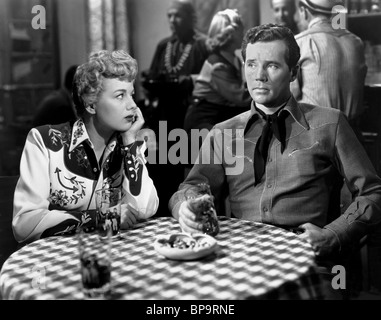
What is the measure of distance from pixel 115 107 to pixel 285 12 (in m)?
1.22

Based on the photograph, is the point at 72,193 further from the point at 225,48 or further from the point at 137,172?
the point at 225,48

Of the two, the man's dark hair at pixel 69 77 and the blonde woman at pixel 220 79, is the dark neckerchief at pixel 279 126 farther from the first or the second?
the man's dark hair at pixel 69 77

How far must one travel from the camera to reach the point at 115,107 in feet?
6.98

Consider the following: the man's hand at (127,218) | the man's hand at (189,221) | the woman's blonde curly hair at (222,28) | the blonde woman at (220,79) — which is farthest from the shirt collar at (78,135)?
the woman's blonde curly hair at (222,28)

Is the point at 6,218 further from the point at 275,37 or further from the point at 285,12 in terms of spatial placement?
the point at 285,12

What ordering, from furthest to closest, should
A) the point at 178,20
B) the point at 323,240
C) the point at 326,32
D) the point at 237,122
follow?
the point at 178,20, the point at 326,32, the point at 237,122, the point at 323,240

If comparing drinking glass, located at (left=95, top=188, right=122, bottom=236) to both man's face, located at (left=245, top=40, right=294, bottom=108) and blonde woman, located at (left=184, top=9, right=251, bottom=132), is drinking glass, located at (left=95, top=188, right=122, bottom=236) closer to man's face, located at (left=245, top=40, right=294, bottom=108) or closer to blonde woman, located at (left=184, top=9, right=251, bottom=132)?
man's face, located at (left=245, top=40, right=294, bottom=108)

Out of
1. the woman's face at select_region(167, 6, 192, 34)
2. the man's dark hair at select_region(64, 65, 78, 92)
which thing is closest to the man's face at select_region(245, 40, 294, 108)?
the woman's face at select_region(167, 6, 192, 34)

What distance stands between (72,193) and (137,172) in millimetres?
263

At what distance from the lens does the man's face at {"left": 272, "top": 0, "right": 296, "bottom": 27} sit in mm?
2830

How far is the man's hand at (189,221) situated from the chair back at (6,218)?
74 centimetres

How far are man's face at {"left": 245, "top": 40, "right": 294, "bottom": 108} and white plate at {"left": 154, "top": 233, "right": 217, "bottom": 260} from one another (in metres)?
0.77

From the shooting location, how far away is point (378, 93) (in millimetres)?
2670

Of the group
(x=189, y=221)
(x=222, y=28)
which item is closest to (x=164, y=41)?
(x=222, y=28)
